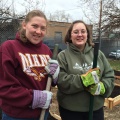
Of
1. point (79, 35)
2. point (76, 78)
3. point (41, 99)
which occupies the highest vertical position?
point (79, 35)

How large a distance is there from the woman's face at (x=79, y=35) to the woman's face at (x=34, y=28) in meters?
0.48

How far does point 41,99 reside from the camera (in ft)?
6.38

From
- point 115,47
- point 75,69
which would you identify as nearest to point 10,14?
point 75,69

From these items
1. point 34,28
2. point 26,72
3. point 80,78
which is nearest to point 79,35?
point 80,78

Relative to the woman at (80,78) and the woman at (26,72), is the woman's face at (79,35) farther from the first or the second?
the woman at (26,72)

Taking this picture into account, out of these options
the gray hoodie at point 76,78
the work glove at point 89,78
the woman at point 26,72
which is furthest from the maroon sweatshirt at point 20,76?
the work glove at point 89,78

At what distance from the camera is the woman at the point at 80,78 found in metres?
2.23

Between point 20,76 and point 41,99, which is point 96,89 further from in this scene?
point 20,76

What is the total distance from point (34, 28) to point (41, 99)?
24.6 inches

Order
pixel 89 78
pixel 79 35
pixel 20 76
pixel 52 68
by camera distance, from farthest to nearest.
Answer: pixel 79 35 → pixel 89 78 → pixel 52 68 → pixel 20 76

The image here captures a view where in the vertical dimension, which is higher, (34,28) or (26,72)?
(34,28)

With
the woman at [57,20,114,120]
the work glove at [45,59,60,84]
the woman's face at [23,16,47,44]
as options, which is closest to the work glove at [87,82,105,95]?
the woman at [57,20,114,120]

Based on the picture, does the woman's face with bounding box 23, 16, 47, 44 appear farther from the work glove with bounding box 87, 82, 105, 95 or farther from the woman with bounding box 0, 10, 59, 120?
the work glove with bounding box 87, 82, 105, 95

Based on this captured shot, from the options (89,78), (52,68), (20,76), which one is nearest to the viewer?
(20,76)
